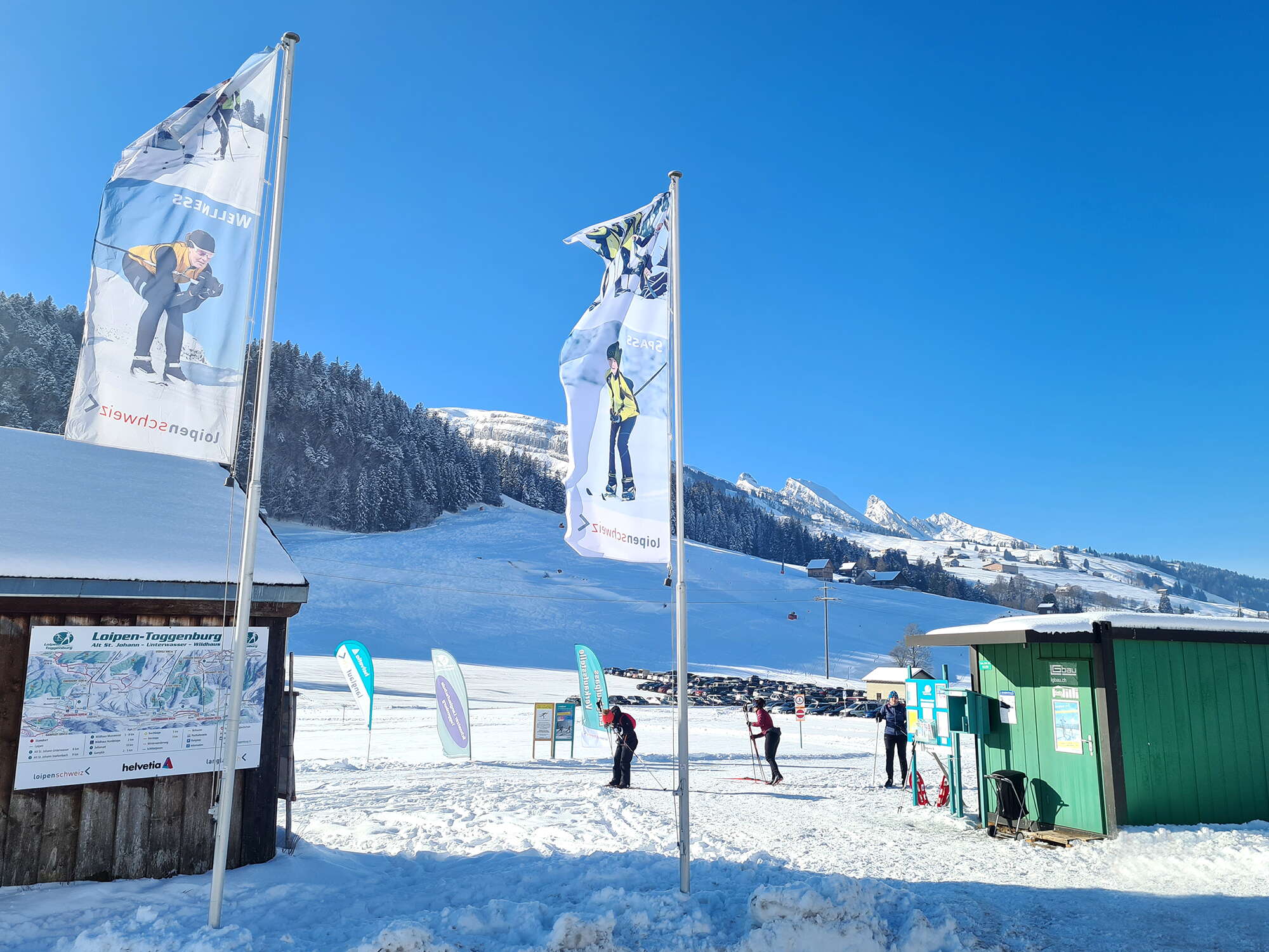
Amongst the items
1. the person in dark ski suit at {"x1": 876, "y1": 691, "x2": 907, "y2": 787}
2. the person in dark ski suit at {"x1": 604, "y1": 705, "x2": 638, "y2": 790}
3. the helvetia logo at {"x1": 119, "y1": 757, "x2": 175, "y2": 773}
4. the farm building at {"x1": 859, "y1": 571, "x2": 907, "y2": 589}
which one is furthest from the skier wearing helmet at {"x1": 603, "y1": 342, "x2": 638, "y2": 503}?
the farm building at {"x1": 859, "y1": 571, "x2": 907, "y2": 589}

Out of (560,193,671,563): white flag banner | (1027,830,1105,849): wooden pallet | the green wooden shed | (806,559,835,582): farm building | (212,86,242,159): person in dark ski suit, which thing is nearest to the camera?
(212,86,242,159): person in dark ski suit

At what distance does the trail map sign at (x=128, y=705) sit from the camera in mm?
6551

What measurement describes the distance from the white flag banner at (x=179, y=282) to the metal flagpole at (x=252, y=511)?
15 centimetres

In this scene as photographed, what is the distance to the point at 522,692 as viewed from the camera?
38188 mm

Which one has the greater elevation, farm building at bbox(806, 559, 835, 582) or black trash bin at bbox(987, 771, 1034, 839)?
farm building at bbox(806, 559, 835, 582)

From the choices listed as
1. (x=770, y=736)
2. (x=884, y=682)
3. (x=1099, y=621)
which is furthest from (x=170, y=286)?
(x=884, y=682)

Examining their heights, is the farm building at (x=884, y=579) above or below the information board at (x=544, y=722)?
above

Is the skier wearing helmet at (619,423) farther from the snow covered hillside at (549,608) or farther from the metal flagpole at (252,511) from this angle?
the snow covered hillside at (549,608)

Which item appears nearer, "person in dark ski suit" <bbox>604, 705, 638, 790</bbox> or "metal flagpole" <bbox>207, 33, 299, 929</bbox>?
"metal flagpole" <bbox>207, 33, 299, 929</bbox>

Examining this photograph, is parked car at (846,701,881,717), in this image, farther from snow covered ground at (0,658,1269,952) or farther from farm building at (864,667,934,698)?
snow covered ground at (0,658,1269,952)

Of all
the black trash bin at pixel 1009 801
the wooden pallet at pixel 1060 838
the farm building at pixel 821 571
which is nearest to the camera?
the wooden pallet at pixel 1060 838

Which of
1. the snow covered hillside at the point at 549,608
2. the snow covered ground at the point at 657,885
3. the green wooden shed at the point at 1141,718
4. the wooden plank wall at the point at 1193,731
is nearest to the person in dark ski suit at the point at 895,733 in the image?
the snow covered ground at the point at 657,885

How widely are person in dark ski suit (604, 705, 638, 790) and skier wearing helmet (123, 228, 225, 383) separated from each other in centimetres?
903

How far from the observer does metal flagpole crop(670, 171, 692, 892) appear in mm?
6562
